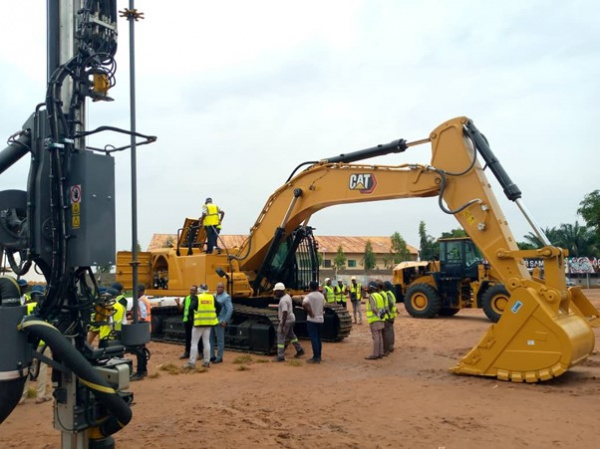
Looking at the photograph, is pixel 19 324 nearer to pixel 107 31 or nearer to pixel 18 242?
pixel 18 242

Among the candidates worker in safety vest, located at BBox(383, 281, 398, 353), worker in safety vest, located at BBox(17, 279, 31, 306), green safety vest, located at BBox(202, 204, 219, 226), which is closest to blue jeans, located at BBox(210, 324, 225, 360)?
green safety vest, located at BBox(202, 204, 219, 226)

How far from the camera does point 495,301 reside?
715 inches

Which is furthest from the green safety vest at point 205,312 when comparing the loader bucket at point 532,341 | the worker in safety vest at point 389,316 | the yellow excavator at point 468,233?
the loader bucket at point 532,341

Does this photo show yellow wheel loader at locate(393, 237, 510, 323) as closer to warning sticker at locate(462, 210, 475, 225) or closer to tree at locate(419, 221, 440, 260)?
warning sticker at locate(462, 210, 475, 225)

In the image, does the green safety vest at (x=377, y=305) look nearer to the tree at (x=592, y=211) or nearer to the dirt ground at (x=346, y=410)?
the dirt ground at (x=346, y=410)

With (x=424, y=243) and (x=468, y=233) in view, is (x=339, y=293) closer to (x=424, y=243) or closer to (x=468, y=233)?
(x=468, y=233)

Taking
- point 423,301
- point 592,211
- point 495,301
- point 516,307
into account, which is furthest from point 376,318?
point 592,211

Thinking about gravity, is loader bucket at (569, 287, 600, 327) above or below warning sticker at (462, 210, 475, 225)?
below

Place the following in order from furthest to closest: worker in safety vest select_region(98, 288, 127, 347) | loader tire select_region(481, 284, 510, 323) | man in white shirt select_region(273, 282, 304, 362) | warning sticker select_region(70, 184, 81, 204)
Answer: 1. loader tire select_region(481, 284, 510, 323)
2. man in white shirt select_region(273, 282, 304, 362)
3. worker in safety vest select_region(98, 288, 127, 347)
4. warning sticker select_region(70, 184, 81, 204)

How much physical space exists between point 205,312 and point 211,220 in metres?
Answer: 3.11

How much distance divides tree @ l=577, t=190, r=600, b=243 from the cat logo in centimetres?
3032

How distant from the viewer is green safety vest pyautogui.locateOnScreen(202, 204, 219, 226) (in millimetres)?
13930

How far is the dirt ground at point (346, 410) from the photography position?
637 cm

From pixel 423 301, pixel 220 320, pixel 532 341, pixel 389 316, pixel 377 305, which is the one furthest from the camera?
pixel 423 301
